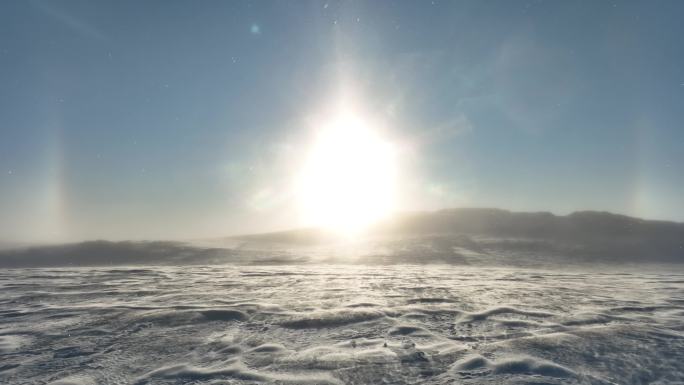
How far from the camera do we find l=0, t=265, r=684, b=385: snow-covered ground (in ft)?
9.92

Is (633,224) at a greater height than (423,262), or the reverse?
(633,224)

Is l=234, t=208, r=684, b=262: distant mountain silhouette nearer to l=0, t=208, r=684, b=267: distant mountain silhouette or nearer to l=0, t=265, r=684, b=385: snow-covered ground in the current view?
l=0, t=208, r=684, b=267: distant mountain silhouette

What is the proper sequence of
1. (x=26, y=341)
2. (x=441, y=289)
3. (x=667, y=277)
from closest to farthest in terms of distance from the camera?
(x=26, y=341), (x=441, y=289), (x=667, y=277)

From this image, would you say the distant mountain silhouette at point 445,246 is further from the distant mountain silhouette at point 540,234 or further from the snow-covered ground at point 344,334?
the snow-covered ground at point 344,334

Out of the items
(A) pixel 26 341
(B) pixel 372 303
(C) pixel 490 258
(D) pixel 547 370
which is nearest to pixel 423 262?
(C) pixel 490 258

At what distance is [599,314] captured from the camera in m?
4.80

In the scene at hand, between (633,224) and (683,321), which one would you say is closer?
(683,321)

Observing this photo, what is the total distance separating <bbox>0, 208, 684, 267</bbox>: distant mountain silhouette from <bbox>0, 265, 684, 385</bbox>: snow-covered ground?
20.9ft

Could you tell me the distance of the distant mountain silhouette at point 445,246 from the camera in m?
13.5

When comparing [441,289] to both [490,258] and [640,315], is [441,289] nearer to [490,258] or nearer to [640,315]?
[640,315]

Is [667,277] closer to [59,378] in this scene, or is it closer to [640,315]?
[640,315]

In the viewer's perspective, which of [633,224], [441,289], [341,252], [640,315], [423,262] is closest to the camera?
[640,315]

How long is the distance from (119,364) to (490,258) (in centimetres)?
1244

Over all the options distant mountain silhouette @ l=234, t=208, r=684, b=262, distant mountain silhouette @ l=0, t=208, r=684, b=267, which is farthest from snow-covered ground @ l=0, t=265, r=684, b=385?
distant mountain silhouette @ l=234, t=208, r=684, b=262
